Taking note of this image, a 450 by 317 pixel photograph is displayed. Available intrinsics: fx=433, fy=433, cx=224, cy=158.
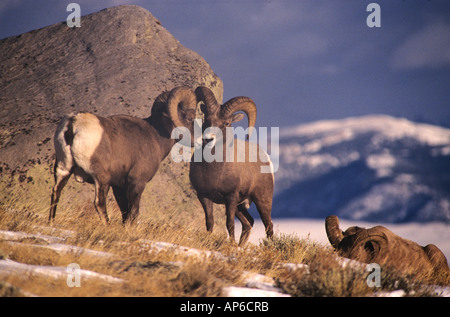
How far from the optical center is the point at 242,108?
36.8 feet

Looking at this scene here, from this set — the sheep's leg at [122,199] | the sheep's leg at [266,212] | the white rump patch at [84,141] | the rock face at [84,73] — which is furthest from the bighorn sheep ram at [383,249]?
the rock face at [84,73]

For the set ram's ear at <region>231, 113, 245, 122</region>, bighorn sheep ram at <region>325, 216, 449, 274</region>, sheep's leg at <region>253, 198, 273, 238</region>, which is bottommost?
bighorn sheep ram at <region>325, 216, 449, 274</region>

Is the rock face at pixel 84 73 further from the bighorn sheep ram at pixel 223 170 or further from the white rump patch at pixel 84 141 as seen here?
the white rump patch at pixel 84 141

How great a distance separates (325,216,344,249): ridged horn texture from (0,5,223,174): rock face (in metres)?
7.83

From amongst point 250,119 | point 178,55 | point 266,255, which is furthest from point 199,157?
point 178,55

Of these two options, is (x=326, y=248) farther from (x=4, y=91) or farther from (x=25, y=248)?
(x=4, y=91)

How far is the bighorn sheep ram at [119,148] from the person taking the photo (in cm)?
856

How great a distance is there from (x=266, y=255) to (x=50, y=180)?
789cm

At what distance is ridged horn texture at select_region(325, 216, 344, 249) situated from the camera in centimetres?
955

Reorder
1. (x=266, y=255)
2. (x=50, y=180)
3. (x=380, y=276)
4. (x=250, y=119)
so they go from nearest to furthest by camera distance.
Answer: (x=380, y=276) < (x=266, y=255) < (x=250, y=119) < (x=50, y=180)

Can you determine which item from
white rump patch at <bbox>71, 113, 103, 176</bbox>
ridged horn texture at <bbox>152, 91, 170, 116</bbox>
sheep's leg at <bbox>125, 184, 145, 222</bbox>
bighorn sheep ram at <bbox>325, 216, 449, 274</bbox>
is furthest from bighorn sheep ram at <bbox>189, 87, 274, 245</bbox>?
white rump patch at <bbox>71, 113, 103, 176</bbox>

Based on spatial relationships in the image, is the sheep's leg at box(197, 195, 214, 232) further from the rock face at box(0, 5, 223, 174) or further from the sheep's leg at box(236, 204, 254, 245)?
the rock face at box(0, 5, 223, 174)

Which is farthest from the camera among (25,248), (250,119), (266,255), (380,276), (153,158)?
(250,119)

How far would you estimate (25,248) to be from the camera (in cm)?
625
